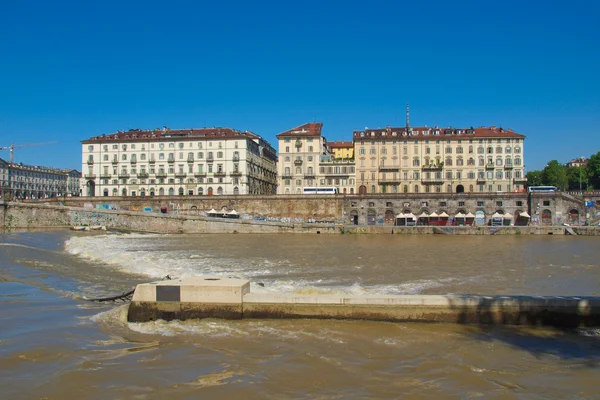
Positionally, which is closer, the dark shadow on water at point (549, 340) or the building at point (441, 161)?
the dark shadow on water at point (549, 340)

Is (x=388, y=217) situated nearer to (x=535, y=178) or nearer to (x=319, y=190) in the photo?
(x=319, y=190)

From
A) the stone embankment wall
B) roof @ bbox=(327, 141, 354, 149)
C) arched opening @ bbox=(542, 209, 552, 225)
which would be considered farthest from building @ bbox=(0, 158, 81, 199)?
arched opening @ bbox=(542, 209, 552, 225)

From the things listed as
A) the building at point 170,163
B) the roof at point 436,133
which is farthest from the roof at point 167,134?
the roof at point 436,133

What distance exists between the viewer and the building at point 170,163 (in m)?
93.8

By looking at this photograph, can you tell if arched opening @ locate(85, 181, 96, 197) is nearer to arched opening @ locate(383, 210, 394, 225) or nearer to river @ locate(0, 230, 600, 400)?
arched opening @ locate(383, 210, 394, 225)

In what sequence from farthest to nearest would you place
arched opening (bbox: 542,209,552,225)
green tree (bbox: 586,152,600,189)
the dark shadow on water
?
green tree (bbox: 586,152,600,189) < arched opening (bbox: 542,209,552,225) < the dark shadow on water

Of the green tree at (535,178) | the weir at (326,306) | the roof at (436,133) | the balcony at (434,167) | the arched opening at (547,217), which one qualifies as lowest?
the weir at (326,306)

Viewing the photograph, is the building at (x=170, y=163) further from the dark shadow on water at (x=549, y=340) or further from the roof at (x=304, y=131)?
the dark shadow on water at (x=549, y=340)

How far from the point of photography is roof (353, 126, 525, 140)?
9044cm

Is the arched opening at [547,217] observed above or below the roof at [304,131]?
below

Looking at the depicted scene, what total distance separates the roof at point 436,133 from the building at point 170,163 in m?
23.3

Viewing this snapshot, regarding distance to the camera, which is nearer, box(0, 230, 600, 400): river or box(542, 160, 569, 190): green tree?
box(0, 230, 600, 400): river

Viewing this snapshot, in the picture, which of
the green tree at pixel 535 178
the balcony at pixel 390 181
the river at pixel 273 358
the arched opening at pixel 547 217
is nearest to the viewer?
the river at pixel 273 358

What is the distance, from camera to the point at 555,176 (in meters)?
126
